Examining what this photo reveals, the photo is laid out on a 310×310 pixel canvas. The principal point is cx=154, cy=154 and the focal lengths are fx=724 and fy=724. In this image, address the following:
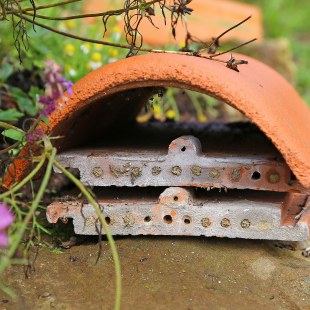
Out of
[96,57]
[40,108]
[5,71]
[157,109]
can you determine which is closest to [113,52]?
[96,57]

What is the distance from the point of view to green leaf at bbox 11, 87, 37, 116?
3561 mm

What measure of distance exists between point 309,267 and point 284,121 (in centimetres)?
58

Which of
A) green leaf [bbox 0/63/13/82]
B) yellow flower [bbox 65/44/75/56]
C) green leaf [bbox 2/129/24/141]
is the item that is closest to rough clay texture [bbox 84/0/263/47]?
yellow flower [bbox 65/44/75/56]

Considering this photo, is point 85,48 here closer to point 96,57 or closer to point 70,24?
point 96,57

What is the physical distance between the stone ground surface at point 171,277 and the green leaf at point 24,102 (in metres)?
0.98

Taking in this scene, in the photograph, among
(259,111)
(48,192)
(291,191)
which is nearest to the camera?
(259,111)

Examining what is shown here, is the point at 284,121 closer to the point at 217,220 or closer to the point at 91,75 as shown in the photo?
the point at 217,220

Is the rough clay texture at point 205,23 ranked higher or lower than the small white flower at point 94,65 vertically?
higher

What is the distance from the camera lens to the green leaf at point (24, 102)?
3.56 meters

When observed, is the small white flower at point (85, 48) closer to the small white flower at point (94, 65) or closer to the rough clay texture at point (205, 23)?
the small white flower at point (94, 65)

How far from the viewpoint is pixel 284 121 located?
8.61ft

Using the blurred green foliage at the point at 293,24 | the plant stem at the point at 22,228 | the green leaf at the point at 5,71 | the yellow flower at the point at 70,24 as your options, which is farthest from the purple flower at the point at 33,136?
the blurred green foliage at the point at 293,24

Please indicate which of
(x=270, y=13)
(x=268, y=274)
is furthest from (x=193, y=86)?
(x=270, y=13)

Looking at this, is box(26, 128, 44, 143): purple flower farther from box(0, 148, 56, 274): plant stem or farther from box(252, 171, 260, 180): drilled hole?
box(252, 171, 260, 180): drilled hole
